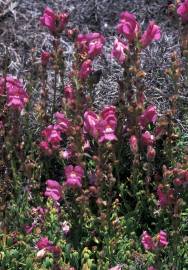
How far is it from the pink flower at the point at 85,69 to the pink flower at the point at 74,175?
0.54 metres

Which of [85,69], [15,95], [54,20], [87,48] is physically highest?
[54,20]

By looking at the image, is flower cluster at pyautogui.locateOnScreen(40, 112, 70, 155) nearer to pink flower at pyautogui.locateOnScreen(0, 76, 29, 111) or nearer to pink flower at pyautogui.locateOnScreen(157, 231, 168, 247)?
pink flower at pyautogui.locateOnScreen(0, 76, 29, 111)

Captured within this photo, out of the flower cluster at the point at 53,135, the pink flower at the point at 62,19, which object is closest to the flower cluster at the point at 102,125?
the flower cluster at the point at 53,135

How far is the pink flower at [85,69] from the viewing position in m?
3.68

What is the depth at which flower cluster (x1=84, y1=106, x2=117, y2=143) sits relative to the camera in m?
3.34

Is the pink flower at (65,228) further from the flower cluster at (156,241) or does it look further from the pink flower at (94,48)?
the pink flower at (94,48)

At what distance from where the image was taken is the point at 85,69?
3709 millimetres

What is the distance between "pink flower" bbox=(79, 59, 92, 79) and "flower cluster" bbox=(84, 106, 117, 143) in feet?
1.06

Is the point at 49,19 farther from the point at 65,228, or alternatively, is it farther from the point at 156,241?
the point at 156,241

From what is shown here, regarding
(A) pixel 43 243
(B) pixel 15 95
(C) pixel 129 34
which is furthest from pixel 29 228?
(C) pixel 129 34

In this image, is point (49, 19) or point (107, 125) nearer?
point (107, 125)

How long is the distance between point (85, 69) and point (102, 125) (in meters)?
0.45

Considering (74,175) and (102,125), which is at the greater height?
(102,125)

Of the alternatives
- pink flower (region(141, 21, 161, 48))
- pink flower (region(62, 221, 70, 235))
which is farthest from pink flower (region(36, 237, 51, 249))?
pink flower (region(141, 21, 161, 48))
